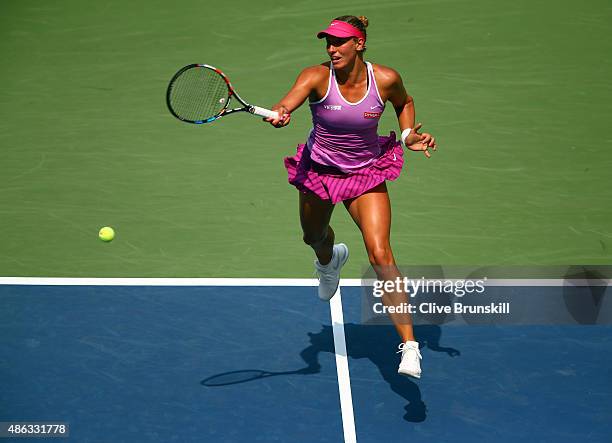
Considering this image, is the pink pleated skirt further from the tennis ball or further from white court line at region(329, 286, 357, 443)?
the tennis ball

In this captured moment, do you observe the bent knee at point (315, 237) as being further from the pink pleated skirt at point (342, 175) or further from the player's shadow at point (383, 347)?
the player's shadow at point (383, 347)

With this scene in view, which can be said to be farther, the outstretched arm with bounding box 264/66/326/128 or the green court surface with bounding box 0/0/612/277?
the green court surface with bounding box 0/0/612/277

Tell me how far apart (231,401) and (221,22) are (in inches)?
290

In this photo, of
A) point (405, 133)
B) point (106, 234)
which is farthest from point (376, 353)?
point (106, 234)

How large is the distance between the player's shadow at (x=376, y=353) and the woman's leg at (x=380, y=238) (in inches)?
22.6

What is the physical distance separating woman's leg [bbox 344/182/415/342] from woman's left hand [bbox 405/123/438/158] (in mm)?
485

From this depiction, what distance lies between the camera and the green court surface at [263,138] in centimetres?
1016

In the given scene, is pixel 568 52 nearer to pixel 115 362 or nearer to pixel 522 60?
pixel 522 60

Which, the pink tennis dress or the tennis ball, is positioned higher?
the tennis ball

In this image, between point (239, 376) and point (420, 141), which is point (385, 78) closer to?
point (420, 141)

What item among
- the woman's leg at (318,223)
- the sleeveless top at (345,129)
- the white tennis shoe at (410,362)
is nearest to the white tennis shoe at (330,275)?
the woman's leg at (318,223)

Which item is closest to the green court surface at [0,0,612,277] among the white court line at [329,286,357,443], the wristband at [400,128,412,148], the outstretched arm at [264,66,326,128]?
the white court line at [329,286,357,443]

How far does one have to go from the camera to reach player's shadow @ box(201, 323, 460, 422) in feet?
25.8

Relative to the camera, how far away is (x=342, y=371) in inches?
322
